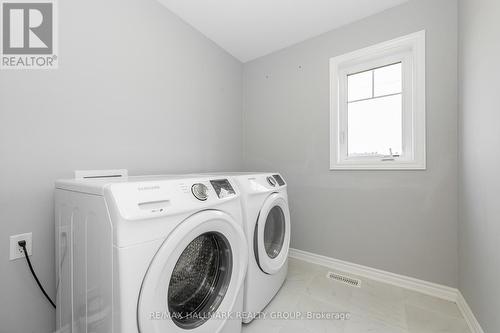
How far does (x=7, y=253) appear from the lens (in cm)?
97

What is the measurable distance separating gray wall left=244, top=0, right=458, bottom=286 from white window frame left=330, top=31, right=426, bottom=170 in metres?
0.05

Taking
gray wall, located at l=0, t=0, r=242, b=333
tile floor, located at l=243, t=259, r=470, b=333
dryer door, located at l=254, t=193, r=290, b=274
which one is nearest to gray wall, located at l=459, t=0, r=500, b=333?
tile floor, located at l=243, t=259, r=470, b=333

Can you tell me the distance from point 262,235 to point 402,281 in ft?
4.00

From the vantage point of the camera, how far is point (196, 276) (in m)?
1.03

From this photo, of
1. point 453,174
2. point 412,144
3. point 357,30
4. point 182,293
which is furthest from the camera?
point 357,30

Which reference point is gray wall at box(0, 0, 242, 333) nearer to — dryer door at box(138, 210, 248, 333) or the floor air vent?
dryer door at box(138, 210, 248, 333)

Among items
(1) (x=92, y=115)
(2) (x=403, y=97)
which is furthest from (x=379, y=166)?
(1) (x=92, y=115)

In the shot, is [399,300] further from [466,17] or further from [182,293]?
[466,17]

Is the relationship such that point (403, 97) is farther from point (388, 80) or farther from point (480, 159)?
point (480, 159)

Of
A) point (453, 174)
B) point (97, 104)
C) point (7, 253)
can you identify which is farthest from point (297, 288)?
point (97, 104)

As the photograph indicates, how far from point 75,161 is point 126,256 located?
0.84 m

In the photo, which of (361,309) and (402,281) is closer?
(361,309)

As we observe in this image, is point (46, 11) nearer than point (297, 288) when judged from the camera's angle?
Yes

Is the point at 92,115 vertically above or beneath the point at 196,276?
above
